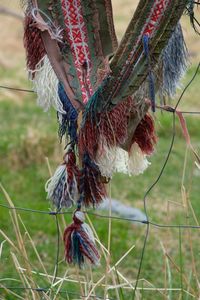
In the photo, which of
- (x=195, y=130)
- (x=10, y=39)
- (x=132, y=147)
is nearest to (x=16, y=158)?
(x=195, y=130)

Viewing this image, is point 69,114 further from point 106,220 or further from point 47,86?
point 106,220

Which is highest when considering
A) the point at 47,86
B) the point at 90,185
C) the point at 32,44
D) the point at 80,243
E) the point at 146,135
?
the point at 32,44

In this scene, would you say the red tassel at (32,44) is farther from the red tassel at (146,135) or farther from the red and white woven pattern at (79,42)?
the red tassel at (146,135)

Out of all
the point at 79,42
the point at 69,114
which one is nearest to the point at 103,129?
the point at 69,114

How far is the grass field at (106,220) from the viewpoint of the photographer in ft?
8.23

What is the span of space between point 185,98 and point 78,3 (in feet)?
16.2

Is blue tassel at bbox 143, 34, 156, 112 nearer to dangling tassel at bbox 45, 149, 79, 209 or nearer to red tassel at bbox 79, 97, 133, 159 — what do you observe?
red tassel at bbox 79, 97, 133, 159

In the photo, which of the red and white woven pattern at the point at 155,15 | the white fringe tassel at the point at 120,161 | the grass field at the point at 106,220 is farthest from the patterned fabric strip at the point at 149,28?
the grass field at the point at 106,220

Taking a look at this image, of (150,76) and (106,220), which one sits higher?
(150,76)

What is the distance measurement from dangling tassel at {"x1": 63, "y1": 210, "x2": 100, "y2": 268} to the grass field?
0.69 feet

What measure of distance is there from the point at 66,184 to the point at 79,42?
1.27ft

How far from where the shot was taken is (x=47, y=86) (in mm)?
2150

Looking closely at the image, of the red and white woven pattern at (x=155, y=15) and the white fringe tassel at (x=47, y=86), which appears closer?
the red and white woven pattern at (x=155, y=15)

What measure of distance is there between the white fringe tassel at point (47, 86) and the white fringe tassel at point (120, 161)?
0.55ft
